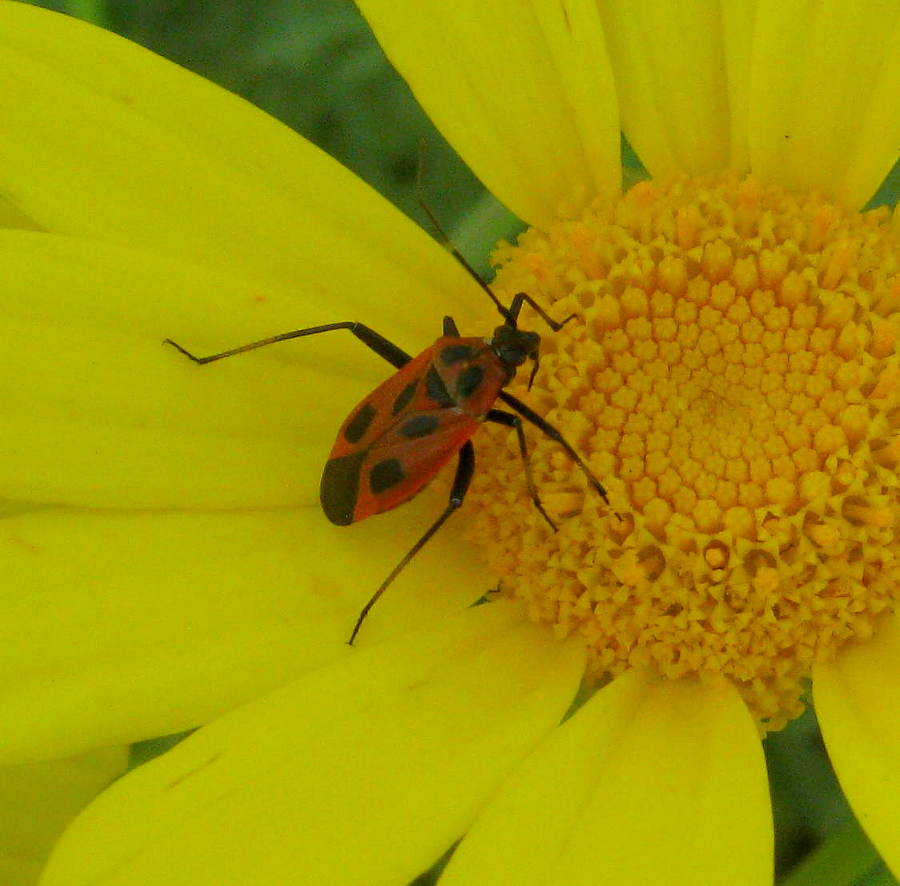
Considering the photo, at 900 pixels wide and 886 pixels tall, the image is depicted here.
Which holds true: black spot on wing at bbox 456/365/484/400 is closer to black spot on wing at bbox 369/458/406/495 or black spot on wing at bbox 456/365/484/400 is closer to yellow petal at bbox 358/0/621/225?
black spot on wing at bbox 369/458/406/495

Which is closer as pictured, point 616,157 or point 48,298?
point 48,298

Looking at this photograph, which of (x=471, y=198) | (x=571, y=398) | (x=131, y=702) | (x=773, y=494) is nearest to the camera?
(x=131, y=702)

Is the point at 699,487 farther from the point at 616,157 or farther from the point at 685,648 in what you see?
the point at 616,157

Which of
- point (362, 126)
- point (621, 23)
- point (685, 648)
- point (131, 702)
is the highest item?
point (362, 126)

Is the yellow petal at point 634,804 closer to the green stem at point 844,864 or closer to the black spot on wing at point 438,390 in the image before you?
the green stem at point 844,864

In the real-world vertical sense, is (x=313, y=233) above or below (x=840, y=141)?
above

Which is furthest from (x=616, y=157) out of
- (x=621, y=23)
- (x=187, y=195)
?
(x=187, y=195)

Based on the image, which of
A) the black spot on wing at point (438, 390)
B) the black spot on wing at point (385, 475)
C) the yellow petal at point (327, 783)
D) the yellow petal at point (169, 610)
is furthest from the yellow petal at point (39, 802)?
the black spot on wing at point (438, 390)
